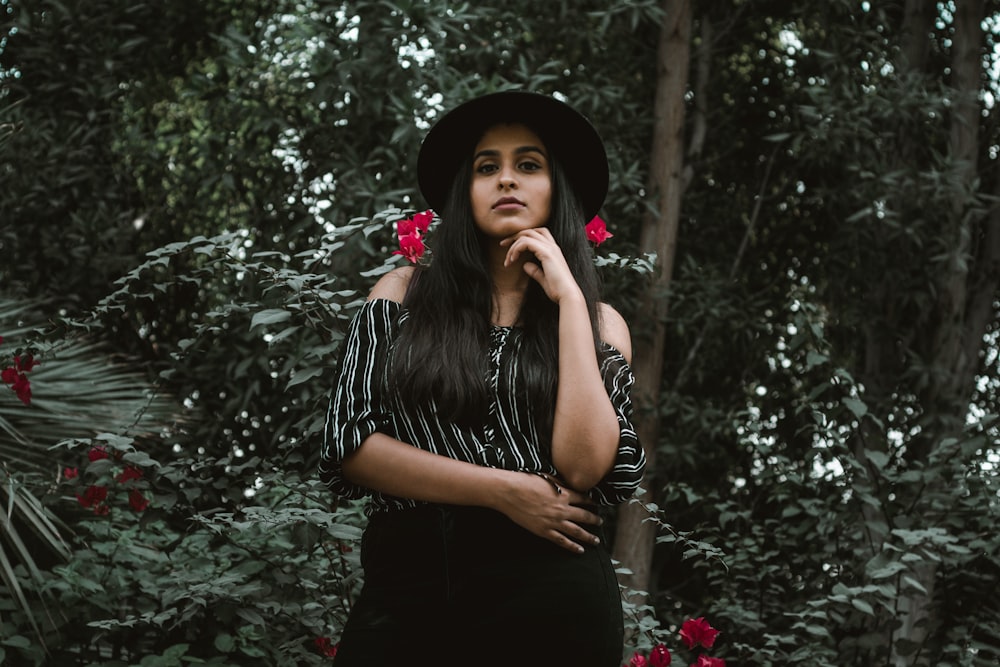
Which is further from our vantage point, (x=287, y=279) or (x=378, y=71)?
(x=378, y=71)

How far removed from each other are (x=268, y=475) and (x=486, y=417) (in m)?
1.15

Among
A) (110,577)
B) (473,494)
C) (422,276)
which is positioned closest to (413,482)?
(473,494)

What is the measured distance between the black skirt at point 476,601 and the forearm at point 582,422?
12cm

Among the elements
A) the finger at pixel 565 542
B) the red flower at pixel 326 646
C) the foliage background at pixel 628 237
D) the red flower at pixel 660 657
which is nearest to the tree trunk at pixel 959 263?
the foliage background at pixel 628 237

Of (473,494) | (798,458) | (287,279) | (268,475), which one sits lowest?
(798,458)

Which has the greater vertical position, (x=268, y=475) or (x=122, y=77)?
(x=122, y=77)

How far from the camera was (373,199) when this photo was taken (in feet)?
13.8

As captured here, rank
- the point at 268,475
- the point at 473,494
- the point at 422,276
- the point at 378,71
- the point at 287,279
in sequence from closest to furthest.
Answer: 1. the point at 473,494
2. the point at 422,276
3. the point at 287,279
4. the point at 268,475
5. the point at 378,71

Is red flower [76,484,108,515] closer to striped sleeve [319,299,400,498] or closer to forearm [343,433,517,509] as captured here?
striped sleeve [319,299,400,498]

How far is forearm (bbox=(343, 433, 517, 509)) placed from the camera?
5.07 ft

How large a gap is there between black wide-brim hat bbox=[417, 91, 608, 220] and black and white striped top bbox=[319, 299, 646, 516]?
0.38m

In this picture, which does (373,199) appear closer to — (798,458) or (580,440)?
(798,458)

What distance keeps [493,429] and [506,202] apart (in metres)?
0.40

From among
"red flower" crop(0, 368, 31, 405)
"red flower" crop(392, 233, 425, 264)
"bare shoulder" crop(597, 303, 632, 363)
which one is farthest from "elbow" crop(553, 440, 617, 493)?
"red flower" crop(0, 368, 31, 405)
